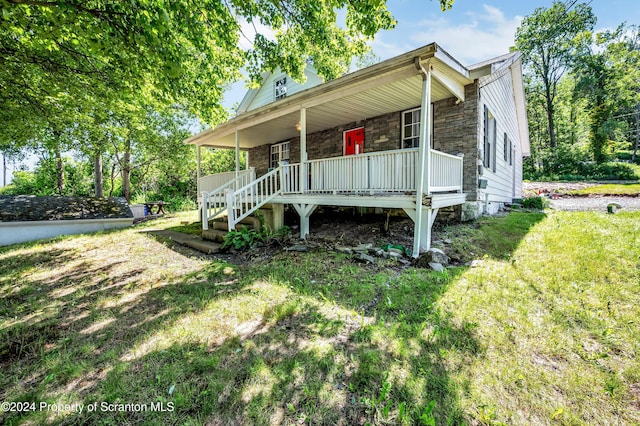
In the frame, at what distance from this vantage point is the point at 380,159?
5473 millimetres

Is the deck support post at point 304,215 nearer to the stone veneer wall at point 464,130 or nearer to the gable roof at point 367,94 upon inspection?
the gable roof at point 367,94

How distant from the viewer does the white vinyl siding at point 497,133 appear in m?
7.49

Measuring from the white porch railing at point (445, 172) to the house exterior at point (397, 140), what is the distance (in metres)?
0.02

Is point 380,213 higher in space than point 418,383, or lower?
higher

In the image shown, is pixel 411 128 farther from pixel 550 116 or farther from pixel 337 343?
pixel 550 116

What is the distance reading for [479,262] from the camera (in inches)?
176

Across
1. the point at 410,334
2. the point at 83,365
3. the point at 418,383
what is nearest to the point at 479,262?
the point at 410,334

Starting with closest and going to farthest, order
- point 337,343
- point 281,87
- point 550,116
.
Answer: point 337,343 → point 281,87 → point 550,116

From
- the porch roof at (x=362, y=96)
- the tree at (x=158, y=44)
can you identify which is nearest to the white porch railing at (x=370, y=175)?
the porch roof at (x=362, y=96)

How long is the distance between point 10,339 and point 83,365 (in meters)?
1.25

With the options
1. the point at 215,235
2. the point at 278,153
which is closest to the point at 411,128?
the point at 215,235

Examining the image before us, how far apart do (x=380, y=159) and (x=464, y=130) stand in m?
3.09

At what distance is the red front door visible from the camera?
29.9ft

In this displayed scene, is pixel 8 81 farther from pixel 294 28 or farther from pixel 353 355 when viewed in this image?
pixel 353 355
